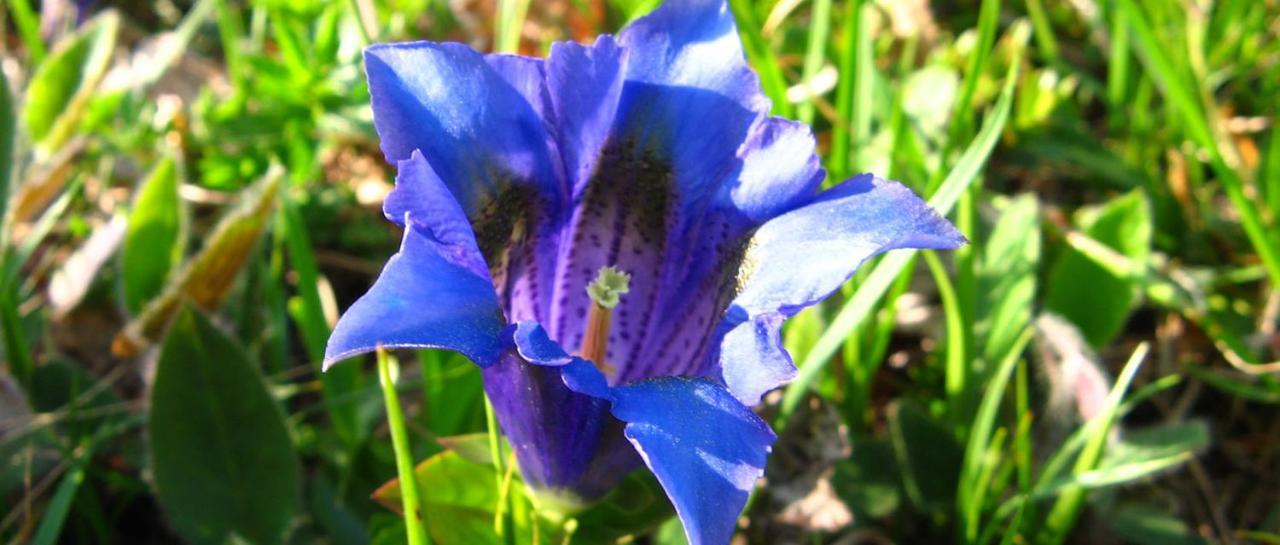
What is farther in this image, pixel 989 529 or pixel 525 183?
pixel 989 529

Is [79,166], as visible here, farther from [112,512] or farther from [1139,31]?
[1139,31]

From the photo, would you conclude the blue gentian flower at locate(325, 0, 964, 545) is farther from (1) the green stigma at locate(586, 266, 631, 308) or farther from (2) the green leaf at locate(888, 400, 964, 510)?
(2) the green leaf at locate(888, 400, 964, 510)

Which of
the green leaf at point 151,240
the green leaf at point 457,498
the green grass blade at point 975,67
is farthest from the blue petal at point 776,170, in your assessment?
the green leaf at point 151,240

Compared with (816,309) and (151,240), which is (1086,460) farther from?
(151,240)

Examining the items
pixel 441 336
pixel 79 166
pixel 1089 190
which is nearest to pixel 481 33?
pixel 79 166

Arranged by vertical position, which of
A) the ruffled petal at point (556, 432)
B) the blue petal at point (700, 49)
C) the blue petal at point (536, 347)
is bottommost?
the ruffled petal at point (556, 432)

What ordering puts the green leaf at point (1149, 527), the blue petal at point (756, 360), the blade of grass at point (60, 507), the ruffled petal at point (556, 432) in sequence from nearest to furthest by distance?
1. the blue petal at point (756, 360)
2. the ruffled petal at point (556, 432)
3. the blade of grass at point (60, 507)
4. the green leaf at point (1149, 527)

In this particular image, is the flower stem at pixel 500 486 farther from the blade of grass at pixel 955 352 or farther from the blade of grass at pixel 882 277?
the blade of grass at pixel 955 352
